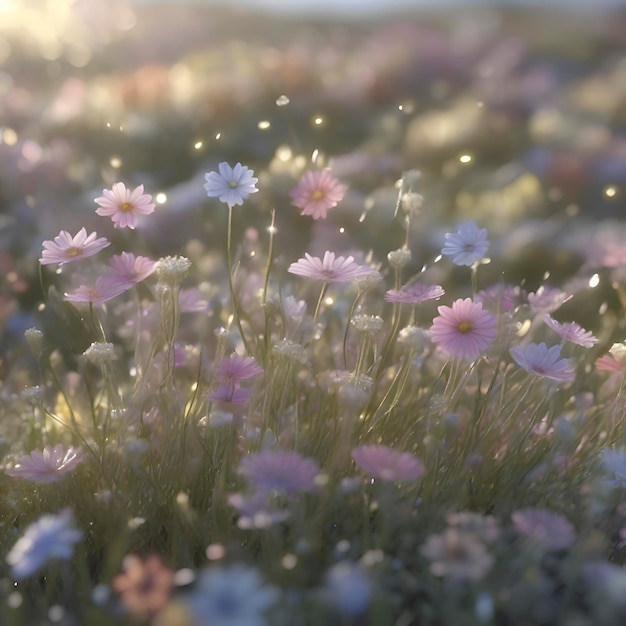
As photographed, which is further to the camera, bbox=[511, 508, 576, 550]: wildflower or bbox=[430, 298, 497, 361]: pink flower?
bbox=[430, 298, 497, 361]: pink flower

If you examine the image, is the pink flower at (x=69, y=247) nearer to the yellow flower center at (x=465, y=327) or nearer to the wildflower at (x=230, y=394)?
the wildflower at (x=230, y=394)

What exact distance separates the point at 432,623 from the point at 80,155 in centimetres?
353

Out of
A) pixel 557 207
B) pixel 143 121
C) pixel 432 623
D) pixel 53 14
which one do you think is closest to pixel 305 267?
pixel 432 623

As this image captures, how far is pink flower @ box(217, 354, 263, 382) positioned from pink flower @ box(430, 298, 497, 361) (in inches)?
13.6

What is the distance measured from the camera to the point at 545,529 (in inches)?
48.8

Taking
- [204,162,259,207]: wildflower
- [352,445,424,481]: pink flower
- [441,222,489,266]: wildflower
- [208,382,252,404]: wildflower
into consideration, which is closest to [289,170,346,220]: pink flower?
[204,162,259,207]: wildflower

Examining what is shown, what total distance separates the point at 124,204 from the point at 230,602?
95 centimetres

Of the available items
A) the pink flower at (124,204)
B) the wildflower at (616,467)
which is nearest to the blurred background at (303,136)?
the pink flower at (124,204)

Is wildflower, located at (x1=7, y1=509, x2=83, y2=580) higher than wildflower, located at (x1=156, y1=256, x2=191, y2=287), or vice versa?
wildflower, located at (x1=156, y1=256, x2=191, y2=287)

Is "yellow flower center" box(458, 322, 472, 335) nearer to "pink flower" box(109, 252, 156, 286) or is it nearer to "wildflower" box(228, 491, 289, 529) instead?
"wildflower" box(228, 491, 289, 529)

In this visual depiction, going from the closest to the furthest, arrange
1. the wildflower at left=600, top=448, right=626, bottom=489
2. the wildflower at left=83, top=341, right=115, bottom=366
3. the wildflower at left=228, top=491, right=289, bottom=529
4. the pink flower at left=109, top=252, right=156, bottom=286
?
the wildflower at left=228, top=491, right=289, bottom=529 → the wildflower at left=600, top=448, right=626, bottom=489 → the wildflower at left=83, top=341, right=115, bottom=366 → the pink flower at left=109, top=252, right=156, bottom=286

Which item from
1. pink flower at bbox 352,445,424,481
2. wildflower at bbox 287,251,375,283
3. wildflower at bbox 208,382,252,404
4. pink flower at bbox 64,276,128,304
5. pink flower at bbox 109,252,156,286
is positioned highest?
wildflower at bbox 287,251,375,283

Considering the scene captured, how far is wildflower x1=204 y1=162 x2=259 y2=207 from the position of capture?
1.59 m

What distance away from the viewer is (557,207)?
431 cm
